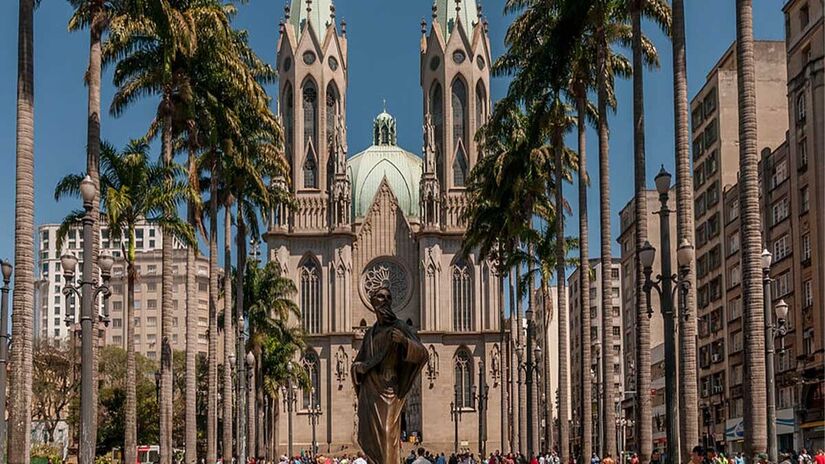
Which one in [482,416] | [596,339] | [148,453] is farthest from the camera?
[596,339]

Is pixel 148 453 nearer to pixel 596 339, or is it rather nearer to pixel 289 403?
pixel 289 403

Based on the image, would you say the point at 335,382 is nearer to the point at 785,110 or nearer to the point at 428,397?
the point at 428,397

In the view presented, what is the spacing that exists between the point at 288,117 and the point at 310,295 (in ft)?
51.7

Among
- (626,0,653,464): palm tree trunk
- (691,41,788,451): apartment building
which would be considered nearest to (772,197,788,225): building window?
(691,41,788,451): apartment building

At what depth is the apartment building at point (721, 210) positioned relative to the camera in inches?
2805

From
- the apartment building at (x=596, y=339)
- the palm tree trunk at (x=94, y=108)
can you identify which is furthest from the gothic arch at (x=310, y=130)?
the palm tree trunk at (x=94, y=108)

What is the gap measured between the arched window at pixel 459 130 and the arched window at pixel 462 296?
23.8ft

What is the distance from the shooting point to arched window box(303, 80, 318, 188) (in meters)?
108

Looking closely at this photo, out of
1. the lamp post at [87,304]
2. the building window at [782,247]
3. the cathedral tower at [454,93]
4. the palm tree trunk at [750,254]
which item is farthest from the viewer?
the cathedral tower at [454,93]

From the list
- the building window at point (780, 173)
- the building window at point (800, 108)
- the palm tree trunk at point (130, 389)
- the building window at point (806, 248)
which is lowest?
the palm tree trunk at point (130, 389)

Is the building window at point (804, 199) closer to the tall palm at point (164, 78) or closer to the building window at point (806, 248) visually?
the building window at point (806, 248)

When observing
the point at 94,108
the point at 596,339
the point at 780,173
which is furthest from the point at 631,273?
the point at 94,108

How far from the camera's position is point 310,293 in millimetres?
104812

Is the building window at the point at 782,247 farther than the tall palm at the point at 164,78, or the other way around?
the building window at the point at 782,247
